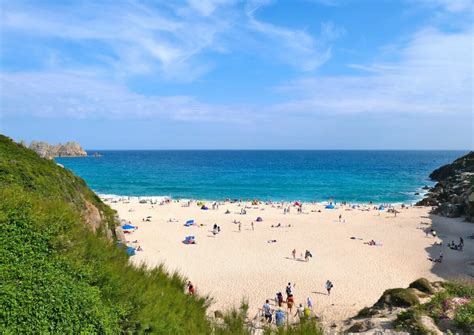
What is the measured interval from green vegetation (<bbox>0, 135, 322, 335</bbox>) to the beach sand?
12.4 feet

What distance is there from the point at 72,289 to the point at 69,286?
76mm

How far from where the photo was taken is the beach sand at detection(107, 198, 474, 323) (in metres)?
17.5

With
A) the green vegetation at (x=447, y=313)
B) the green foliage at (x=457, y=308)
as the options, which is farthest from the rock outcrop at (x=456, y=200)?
the green vegetation at (x=447, y=313)

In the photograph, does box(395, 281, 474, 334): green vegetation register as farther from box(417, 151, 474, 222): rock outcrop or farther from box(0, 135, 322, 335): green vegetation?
box(417, 151, 474, 222): rock outcrop

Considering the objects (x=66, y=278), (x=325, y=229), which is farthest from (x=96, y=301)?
(x=325, y=229)

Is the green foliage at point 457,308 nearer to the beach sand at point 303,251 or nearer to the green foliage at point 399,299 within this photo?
the green foliage at point 399,299

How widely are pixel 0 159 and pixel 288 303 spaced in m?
12.6

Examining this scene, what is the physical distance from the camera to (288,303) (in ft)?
50.2

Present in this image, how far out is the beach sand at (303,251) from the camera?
57.6 ft

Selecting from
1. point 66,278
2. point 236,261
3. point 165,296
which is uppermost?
point 66,278

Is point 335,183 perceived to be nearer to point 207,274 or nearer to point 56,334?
point 207,274

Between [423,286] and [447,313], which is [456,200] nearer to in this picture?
[423,286]

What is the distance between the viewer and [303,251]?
25.1 metres

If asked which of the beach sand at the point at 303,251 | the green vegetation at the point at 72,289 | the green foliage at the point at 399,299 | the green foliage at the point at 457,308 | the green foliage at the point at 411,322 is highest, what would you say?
the green vegetation at the point at 72,289
